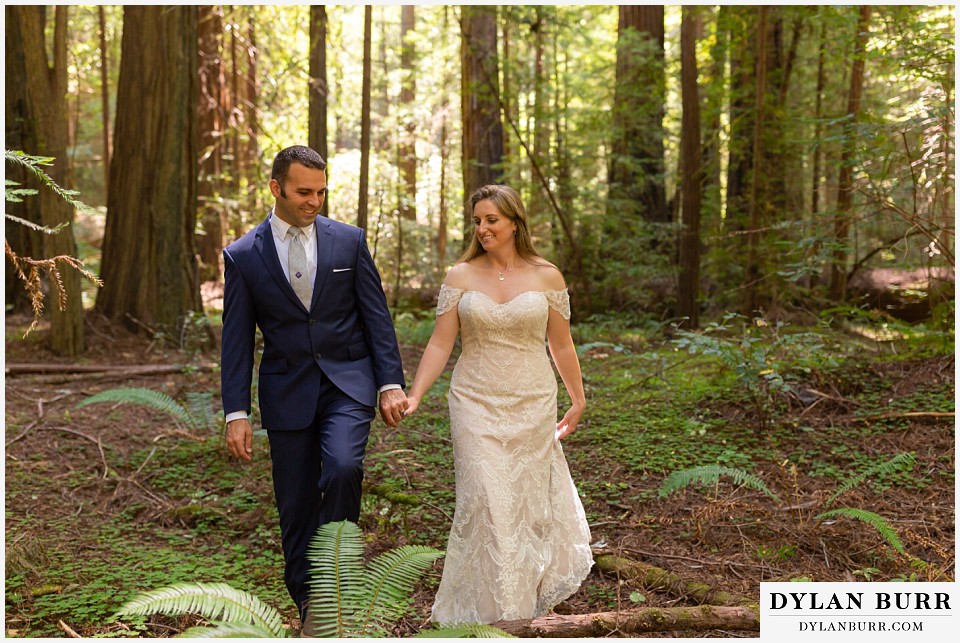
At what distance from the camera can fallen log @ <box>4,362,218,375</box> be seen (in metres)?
9.88

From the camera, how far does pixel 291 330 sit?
4.29m

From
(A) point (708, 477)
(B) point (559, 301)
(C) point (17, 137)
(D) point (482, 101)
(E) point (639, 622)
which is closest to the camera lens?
(E) point (639, 622)

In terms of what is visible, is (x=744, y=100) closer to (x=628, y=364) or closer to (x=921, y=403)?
(x=628, y=364)

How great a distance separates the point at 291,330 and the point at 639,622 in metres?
2.21

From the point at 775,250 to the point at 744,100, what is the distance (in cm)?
307

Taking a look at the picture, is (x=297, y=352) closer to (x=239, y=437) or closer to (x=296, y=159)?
(x=239, y=437)

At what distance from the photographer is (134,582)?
15.6 feet

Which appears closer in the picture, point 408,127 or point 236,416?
point 236,416

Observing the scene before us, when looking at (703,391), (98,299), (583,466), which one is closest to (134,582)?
(583,466)

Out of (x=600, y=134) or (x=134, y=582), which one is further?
(x=600, y=134)

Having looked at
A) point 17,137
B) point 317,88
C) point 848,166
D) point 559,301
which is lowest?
point 559,301

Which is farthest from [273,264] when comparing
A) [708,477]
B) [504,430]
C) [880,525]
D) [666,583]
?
[880,525]

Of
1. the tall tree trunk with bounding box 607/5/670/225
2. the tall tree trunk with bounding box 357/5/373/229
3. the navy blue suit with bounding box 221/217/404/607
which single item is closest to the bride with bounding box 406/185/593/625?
the navy blue suit with bounding box 221/217/404/607

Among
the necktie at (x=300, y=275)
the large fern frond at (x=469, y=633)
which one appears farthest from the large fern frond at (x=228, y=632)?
the necktie at (x=300, y=275)
